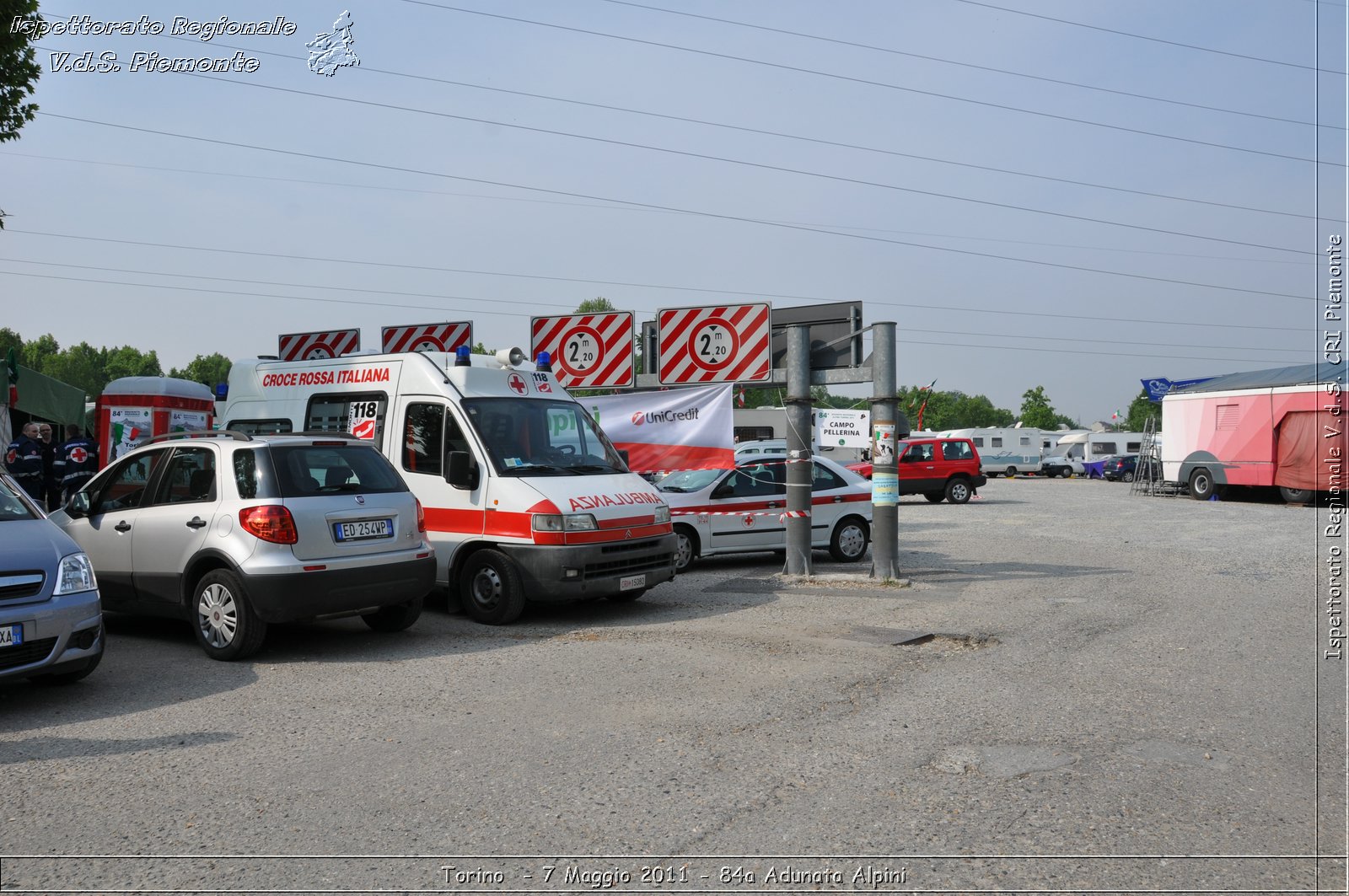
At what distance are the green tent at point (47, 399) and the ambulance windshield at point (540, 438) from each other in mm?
16919

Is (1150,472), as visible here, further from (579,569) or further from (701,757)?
(701,757)

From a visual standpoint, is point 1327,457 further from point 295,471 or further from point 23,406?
point 23,406

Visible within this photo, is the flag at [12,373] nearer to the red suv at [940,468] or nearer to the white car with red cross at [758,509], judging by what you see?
the white car with red cross at [758,509]

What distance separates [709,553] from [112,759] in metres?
9.35

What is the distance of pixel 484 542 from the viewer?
380 inches

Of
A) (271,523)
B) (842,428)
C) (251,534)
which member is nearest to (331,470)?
(271,523)

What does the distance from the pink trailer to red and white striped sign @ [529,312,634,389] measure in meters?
18.1

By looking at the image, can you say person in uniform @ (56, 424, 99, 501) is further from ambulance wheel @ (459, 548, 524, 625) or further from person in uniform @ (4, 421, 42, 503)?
ambulance wheel @ (459, 548, 524, 625)

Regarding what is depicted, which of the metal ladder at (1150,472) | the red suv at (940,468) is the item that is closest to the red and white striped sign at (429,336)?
the red suv at (940,468)

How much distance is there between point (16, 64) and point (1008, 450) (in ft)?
171

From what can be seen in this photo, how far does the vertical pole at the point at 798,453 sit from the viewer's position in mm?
12523

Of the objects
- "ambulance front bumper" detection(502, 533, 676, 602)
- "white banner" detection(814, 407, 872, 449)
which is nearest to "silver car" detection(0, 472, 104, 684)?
"ambulance front bumper" detection(502, 533, 676, 602)

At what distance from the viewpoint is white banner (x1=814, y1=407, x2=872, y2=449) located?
30.1m

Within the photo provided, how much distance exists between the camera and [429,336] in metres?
15.8
